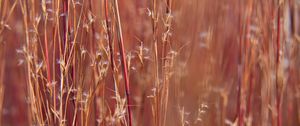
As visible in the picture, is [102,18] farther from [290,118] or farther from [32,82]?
[290,118]

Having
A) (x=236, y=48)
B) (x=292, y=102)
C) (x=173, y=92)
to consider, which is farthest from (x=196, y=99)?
(x=292, y=102)

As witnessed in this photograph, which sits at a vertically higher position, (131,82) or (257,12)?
(257,12)

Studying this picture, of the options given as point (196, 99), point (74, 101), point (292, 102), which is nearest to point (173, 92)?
point (196, 99)

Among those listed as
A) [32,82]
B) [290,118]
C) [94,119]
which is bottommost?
[290,118]

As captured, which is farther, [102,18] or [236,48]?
[236,48]

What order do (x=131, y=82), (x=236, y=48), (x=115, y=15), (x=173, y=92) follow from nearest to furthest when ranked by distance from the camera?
1. (x=115, y=15)
2. (x=173, y=92)
3. (x=131, y=82)
4. (x=236, y=48)

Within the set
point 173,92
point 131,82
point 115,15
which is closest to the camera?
point 115,15
